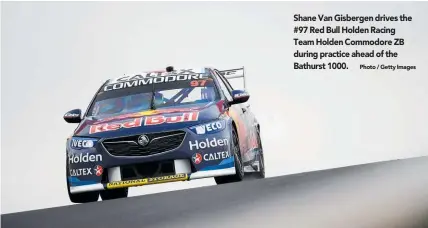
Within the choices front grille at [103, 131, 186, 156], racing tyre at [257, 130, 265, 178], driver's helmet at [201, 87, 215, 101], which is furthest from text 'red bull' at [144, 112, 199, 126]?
racing tyre at [257, 130, 265, 178]

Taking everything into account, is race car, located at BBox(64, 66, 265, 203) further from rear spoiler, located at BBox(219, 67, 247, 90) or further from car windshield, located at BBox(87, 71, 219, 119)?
rear spoiler, located at BBox(219, 67, 247, 90)

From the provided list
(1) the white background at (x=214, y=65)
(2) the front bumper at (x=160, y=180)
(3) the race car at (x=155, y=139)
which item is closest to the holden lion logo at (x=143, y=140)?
(3) the race car at (x=155, y=139)

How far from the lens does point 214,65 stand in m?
6.79

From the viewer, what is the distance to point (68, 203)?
605cm

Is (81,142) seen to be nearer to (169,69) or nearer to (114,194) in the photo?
(114,194)

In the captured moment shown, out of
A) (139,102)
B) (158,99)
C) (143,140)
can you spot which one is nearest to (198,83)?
(158,99)

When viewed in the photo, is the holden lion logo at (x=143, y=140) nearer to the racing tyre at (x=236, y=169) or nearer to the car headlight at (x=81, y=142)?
the car headlight at (x=81, y=142)

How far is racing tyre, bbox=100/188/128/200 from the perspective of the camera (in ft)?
19.3

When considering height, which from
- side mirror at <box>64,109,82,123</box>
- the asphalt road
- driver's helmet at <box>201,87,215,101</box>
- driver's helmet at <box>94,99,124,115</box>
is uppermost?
driver's helmet at <box>201,87,215,101</box>

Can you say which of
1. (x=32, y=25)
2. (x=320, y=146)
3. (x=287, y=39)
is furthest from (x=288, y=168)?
(x=32, y=25)

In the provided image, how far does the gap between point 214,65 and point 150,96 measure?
3.06 feet

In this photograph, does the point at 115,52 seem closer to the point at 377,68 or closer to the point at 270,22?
the point at 270,22

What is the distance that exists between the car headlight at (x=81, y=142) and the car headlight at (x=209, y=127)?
0.78 meters

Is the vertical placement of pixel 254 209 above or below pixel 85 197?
below
